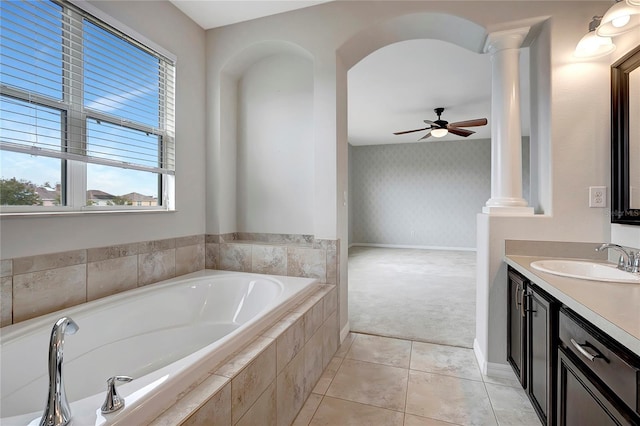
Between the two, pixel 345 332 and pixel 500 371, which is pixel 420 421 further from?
pixel 345 332

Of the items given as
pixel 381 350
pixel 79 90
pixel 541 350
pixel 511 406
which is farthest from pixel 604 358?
pixel 79 90

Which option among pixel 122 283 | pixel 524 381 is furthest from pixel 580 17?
pixel 122 283

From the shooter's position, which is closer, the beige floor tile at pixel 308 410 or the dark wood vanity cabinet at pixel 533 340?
the dark wood vanity cabinet at pixel 533 340

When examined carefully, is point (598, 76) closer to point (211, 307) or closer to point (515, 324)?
point (515, 324)

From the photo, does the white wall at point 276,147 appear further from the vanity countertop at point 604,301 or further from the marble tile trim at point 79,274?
the vanity countertop at point 604,301

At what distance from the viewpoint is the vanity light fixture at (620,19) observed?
1376 mm

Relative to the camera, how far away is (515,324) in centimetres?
178

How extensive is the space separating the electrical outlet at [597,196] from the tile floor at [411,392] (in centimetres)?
121

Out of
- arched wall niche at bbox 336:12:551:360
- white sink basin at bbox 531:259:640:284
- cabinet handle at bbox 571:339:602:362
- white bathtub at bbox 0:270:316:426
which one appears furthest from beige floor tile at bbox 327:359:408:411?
white sink basin at bbox 531:259:640:284

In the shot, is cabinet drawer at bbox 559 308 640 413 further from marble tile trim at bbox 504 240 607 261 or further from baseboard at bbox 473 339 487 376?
baseboard at bbox 473 339 487 376

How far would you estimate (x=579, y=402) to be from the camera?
1051 mm

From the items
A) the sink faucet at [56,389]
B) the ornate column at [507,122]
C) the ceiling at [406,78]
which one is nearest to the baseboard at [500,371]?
the ornate column at [507,122]

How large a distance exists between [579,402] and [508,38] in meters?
2.09

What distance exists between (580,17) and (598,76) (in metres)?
0.39
